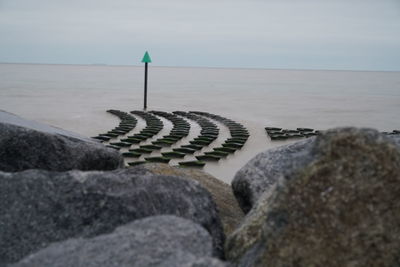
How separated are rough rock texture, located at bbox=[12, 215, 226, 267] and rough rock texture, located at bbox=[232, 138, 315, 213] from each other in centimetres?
196

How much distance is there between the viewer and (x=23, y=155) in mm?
5344

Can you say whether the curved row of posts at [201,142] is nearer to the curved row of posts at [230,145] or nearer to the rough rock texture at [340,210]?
the curved row of posts at [230,145]

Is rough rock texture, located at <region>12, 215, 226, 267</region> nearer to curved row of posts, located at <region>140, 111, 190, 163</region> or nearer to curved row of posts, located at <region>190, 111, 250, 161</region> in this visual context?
curved row of posts, located at <region>140, 111, 190, 163</region>

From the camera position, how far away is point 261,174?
5.04 meters

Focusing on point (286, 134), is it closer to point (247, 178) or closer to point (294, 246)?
point (247, 178)

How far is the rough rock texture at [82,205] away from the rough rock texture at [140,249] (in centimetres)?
42

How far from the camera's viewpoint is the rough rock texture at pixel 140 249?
267cm

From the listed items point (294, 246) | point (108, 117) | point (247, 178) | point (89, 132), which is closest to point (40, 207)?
point (294, 246)

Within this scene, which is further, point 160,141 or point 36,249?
point 160,141

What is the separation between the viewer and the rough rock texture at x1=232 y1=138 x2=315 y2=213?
495 cm

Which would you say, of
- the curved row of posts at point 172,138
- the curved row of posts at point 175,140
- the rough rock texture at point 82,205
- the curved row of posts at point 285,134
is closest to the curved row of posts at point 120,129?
the curved row of posts at point 175,140

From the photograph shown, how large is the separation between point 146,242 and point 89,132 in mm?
15028

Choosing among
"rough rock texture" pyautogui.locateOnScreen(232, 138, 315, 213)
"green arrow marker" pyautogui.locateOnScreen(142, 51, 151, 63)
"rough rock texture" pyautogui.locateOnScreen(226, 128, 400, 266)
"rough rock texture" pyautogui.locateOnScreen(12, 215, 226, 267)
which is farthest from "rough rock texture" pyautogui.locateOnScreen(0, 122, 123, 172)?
"green arrow marker" pyautogui.locateOnScreen(142, 51, 151, 63)

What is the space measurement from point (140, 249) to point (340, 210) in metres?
1.18
